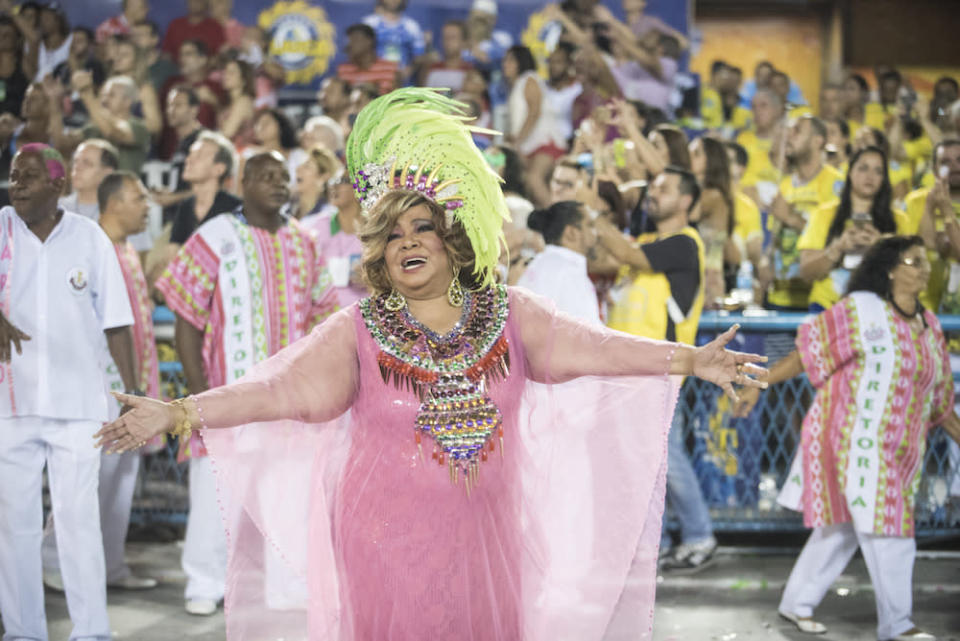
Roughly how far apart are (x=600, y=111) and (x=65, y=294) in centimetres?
424

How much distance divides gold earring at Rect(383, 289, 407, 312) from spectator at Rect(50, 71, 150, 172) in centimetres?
579

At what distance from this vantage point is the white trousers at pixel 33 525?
207 inches

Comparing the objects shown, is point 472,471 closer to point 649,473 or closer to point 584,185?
point 649,473

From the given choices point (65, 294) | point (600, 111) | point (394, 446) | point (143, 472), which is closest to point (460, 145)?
A: point (394, 446)

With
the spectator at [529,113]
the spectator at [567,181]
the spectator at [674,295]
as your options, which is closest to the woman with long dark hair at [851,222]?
the spectator at [674,295]

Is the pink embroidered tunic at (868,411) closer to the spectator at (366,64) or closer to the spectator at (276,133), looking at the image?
the spectator at (276,133)

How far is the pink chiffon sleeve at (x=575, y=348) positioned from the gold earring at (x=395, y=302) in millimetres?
339

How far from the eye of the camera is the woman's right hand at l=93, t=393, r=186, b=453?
3.47 meters

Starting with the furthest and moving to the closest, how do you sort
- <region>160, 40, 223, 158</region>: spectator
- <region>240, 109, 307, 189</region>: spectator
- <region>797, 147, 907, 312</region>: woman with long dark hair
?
<region>160, 40, 223, 158</region>: spectator → <region>240, 109, 307, 189</region>: spectator → <region>797, 147, 907, 312</region>: woman with long dark hair

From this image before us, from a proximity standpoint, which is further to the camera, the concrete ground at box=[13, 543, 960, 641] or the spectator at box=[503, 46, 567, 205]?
the spectator at box=[503, 46, 567, 205]

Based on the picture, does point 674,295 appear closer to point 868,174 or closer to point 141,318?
point 868,174

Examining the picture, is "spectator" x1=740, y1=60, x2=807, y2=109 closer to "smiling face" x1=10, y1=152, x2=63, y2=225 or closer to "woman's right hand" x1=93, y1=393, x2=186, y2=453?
"smiling face" x1=10, y1=152, x2=63, y2=225

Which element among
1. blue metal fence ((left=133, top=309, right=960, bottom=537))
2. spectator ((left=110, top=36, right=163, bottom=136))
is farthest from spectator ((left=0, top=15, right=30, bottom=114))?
blue metal fence ((left=133, top=309, right=960, bottom=537))

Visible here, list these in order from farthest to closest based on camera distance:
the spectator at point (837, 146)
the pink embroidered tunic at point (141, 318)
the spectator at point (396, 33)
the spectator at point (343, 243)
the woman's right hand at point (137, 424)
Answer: the spectator at point (396, 33) < the spectator at point (837, 146) < the spectator at point (343, 243) < the pink embroidered tunic at point (141, 318) < the woman's right hand at point (137, 424)
